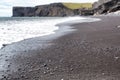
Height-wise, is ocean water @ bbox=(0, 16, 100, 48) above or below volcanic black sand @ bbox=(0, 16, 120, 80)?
below

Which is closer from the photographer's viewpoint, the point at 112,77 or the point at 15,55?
the point at 112,77

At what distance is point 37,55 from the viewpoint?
45.5ft

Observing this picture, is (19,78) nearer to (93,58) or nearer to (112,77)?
(112,77)

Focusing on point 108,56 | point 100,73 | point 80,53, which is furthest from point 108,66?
point 80,53

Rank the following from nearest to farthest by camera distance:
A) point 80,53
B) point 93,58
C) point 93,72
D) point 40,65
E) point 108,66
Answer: point 93,72, point 108,66, point 40,65, point 93,58, point 80,53

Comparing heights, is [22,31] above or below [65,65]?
below

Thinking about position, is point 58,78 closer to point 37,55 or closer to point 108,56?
point 108,56

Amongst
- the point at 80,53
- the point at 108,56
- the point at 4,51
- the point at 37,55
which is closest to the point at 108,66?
the point at 108,56

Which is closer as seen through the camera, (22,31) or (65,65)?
(65,65)

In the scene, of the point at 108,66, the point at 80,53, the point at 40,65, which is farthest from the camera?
the point at 80,53

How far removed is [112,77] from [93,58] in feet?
10.2

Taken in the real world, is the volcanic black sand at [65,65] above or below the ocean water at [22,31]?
above

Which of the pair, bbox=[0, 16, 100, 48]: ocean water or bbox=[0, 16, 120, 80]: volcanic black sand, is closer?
bbox=[0, 16, 120, 80]: volcanic black sand

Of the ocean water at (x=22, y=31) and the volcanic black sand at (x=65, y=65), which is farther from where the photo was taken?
the ocean water at (x=22, y=31)
